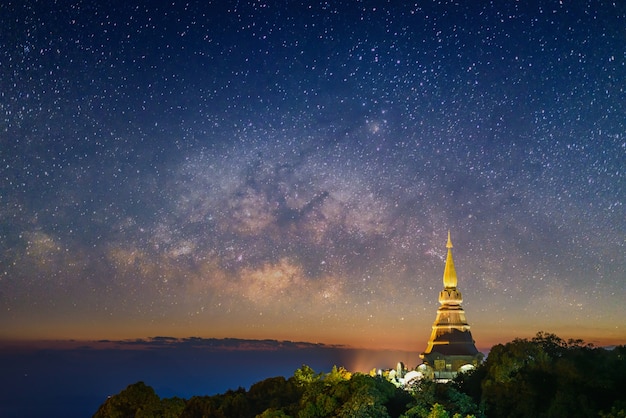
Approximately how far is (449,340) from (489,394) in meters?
39.5

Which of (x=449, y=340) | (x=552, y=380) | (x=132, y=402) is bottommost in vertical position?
(x=132, y=402)

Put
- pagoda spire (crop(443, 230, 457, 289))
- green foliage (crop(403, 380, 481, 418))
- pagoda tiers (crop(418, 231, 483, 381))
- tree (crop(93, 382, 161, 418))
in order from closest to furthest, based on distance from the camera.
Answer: green foliage (crop(403, 380, 481, 418)) → tree (crop(93, 382, 161, 418)) → pagoda tiers (crop(418, 231, 483, 381)) → pagoda spire (crop(443, 230, 457, 289))

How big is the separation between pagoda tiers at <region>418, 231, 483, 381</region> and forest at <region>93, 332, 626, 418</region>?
26508 mm

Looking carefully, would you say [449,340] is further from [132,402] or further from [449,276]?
[132,402]

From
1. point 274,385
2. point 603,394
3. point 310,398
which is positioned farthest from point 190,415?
point 603,394

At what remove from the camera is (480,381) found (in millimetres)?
43969

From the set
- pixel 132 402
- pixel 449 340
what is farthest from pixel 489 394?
pixel 449 340

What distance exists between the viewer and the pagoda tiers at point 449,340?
73812 mm

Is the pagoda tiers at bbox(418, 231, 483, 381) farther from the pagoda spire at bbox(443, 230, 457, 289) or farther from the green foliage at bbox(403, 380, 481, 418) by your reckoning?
the green foliage at bbox(403, 380, 481, 418)

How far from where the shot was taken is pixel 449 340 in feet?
257

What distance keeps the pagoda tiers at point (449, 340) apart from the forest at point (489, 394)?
2651 cm

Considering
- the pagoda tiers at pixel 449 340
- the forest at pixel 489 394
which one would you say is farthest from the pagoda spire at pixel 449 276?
the forest at pixel 489 394

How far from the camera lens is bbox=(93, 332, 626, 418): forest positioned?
3556cm

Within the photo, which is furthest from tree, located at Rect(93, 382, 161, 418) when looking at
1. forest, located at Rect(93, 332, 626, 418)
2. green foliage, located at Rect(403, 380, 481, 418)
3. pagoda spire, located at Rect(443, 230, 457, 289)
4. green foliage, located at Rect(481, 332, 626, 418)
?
pagoda spire, located at Rect(443, 230, 457, 289)
